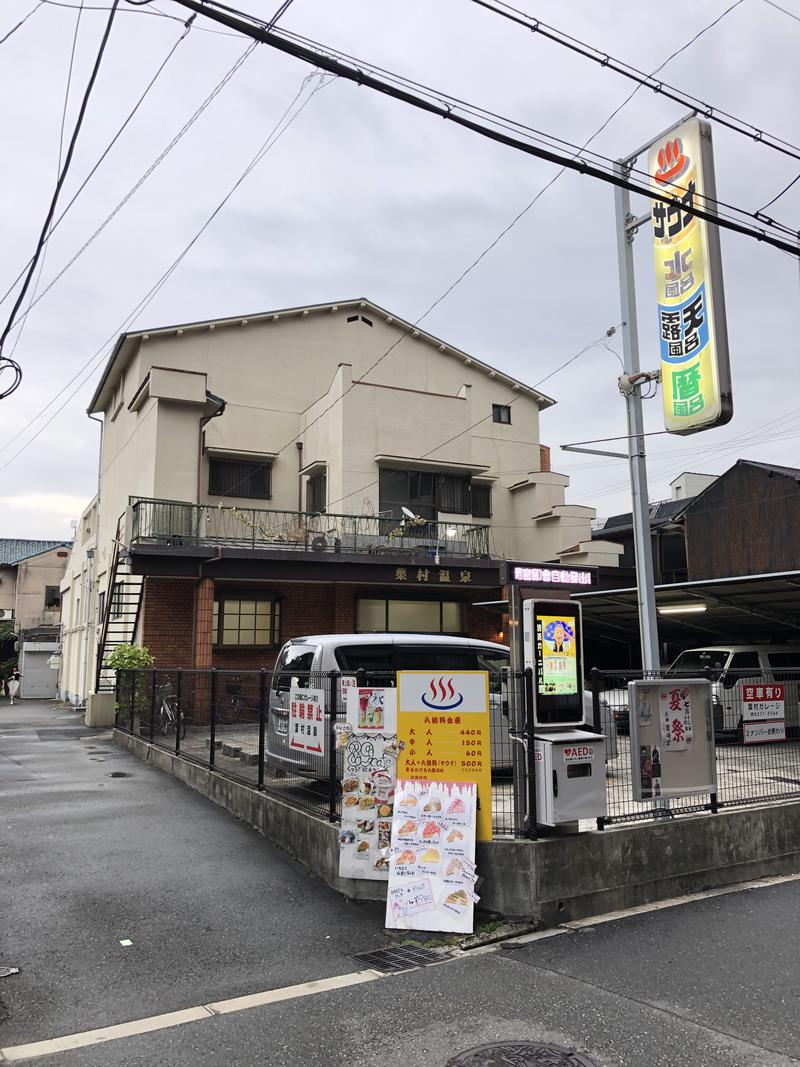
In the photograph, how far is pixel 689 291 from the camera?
36.6 ft

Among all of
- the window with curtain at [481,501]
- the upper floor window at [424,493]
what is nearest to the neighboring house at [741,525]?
the window with curtain at [481,501]

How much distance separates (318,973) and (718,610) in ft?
49.2

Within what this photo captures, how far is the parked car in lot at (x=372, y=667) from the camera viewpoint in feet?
24.1

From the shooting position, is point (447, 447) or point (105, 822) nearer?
point (105, 822)

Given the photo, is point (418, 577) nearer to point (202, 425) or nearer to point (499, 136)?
point (202, 425)

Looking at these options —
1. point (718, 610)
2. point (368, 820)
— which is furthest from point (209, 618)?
point (368, 820)

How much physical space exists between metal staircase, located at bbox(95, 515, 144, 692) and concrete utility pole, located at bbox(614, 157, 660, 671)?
500 inches

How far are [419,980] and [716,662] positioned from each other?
12.8 metres

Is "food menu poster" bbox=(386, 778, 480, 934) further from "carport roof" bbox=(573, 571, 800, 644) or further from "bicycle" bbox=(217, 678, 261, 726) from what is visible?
"carport roof" bbox=(573, 571, 800, 644)

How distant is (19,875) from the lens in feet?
23.7

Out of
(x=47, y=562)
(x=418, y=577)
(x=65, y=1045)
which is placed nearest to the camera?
(x=65, y=1045)

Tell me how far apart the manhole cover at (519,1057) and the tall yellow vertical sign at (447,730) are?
2.29 meters

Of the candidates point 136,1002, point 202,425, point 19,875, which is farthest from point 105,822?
point 202,425

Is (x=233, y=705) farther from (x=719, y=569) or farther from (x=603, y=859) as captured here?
(x=719, y=569)
